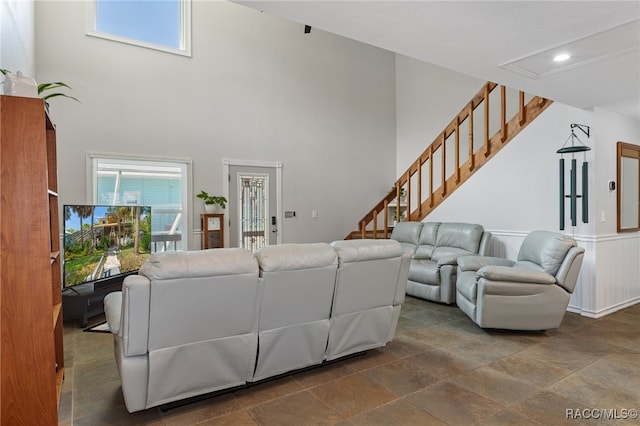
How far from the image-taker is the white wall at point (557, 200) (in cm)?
420

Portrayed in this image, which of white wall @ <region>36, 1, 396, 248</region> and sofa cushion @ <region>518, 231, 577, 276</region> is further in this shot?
white wall @ <region>36, 1, 396, 248</region>

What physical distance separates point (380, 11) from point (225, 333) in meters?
2.04

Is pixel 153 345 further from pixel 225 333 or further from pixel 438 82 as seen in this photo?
pixel 438 82

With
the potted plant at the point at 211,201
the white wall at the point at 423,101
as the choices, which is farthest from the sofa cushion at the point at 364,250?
the white wall at the point at 423,101

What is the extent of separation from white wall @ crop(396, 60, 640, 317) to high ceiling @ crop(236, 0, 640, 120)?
4.32 feet

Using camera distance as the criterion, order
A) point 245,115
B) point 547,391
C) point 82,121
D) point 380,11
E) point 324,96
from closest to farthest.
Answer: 1. point 380,11
2. point 547,391
3. point 82,121
4. point 245,115
5. point 324,96

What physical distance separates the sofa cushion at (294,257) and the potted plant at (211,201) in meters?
3.40

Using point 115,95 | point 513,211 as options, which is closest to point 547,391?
point 513,211

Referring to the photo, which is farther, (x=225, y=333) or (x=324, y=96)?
(x=324, y=96)

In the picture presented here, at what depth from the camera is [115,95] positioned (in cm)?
514

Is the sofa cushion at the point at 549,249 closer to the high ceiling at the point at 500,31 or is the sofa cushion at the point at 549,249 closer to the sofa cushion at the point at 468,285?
the sofa cushion at the point at 468,285

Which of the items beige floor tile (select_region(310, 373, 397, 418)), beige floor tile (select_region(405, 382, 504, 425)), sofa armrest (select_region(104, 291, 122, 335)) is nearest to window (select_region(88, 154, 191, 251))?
sofa armrest (select_region(104, 291, 122, 335))

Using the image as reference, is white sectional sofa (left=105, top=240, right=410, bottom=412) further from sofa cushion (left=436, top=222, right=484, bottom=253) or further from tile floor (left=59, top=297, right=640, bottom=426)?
sofa cushion (left=436, top=222, right=484, bottom=253)

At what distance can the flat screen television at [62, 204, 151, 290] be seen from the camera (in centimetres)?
391
